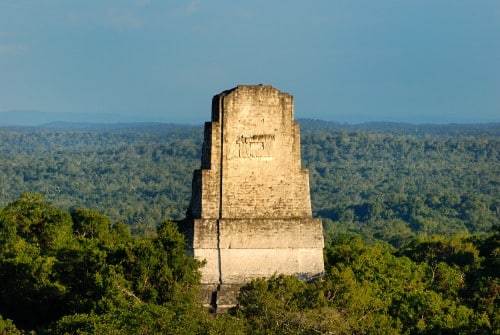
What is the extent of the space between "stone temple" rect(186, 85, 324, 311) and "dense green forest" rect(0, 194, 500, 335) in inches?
30.4

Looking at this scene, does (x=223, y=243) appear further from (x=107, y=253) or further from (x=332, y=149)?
(x=332, y=149)

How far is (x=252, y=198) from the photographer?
2508 cm

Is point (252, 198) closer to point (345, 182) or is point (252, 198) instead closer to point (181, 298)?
point (181, 298)

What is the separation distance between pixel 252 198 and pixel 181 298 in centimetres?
313

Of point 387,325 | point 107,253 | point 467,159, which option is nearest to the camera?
point 387,325

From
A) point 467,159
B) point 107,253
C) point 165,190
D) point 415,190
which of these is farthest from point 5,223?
point 467,159

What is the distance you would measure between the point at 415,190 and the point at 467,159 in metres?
31.4

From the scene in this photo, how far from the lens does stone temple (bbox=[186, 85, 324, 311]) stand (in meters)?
24.8

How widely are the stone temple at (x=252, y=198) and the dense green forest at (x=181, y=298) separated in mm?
771

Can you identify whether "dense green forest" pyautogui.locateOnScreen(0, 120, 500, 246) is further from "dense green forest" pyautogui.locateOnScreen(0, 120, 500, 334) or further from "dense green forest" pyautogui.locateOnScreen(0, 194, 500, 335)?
"dense green forest" pyautogui.locateOnScreen(0, 194, 500, 335)

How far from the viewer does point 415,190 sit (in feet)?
428

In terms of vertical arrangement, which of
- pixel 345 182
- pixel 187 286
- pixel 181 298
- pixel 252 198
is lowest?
pixel 345 182

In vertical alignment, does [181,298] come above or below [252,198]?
below

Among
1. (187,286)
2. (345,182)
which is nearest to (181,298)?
(187,286)
